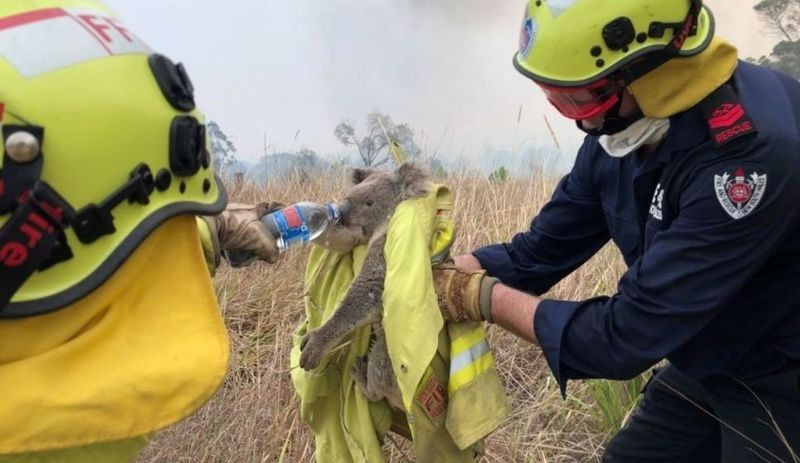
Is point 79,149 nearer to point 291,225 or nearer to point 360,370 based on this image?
point 291,225

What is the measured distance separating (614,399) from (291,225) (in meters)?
1.94

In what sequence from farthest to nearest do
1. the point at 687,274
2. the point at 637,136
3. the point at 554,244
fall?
the point at 554,244 < the point at 637,136 < the point at 687,274

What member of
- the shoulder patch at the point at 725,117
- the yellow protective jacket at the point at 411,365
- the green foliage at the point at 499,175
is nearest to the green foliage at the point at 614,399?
the yellow protective jacket at the point at 411,365

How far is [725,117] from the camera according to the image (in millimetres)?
2002

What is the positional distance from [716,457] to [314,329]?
1489 millimetres

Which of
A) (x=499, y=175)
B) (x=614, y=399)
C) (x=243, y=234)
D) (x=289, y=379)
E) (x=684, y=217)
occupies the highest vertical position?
(x=243, y=234)

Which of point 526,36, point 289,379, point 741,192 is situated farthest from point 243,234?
point 289,379

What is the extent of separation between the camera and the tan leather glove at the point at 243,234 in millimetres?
1838

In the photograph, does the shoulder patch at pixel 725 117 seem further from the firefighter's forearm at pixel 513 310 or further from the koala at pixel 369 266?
the koala at pixel 369 266

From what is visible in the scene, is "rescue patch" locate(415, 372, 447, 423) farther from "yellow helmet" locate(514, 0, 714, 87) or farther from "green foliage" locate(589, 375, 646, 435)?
"green foliage" locate(589, 375, 646, 435)

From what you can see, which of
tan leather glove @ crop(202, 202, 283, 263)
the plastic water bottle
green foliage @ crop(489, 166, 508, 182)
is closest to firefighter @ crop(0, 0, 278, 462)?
tan leather glove @ crop(202, 202, 283, 263)

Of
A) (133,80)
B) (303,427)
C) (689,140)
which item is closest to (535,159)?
(303,427)

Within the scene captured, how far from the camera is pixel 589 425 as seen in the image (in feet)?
11.5

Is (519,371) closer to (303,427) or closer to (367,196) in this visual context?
(303,427)
